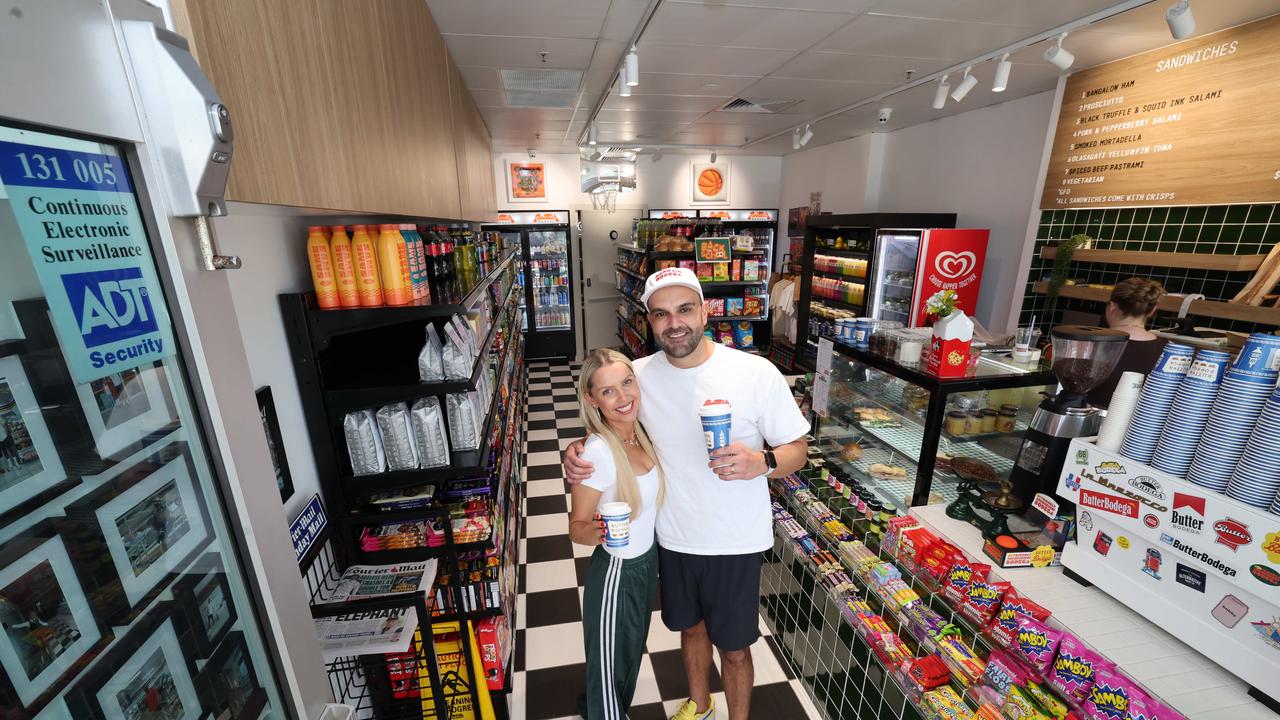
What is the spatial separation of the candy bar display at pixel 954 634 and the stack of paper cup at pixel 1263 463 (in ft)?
1.72

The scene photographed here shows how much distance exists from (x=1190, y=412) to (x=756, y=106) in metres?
4.78

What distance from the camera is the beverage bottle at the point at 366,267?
68.0 inches

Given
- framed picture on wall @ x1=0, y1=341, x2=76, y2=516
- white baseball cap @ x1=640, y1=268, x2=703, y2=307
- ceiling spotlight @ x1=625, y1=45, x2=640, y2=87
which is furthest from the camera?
ceiling spotlight @ x1=625, y1=45, x2=640, y2=87

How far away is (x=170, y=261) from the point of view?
0.73 metres

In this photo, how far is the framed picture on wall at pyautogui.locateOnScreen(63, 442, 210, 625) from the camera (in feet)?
2.22

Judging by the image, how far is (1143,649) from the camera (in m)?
1.38

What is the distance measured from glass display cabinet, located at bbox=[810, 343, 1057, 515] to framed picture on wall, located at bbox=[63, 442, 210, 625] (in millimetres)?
2374

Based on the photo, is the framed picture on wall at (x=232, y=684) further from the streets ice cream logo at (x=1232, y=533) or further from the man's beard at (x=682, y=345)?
the streets ice cream logo at (x=1232, y=533)

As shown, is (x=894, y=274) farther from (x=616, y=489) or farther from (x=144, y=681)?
(x=144, y=681)

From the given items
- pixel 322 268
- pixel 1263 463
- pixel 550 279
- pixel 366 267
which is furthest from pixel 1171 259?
pixel 550 279

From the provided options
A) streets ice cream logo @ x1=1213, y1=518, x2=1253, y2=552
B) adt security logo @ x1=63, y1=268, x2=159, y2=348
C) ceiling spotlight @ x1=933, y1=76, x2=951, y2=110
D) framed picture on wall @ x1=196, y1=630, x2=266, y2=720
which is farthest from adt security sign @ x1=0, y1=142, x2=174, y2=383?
ceiling spotlight @ x1=933, y1=76, x2=951, y2=110

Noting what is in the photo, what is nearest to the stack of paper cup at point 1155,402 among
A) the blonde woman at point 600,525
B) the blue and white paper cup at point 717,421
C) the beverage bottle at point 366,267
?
the blue and white paper cup at point 717,421

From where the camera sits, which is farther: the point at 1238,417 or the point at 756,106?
the point at 756,106

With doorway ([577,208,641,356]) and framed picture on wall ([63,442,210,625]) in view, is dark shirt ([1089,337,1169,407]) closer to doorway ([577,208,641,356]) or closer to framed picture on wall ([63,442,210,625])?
framed picture on wall ([63,442,210,625])
